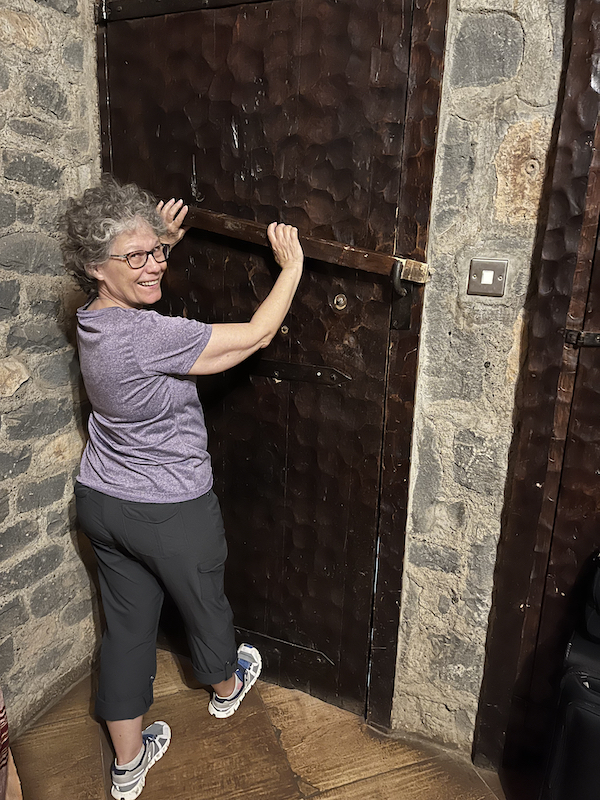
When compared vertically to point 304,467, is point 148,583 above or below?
below

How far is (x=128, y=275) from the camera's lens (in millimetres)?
1474

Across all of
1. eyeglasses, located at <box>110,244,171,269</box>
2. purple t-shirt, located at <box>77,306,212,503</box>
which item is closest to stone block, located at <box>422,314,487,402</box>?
purple t-shirt, located at <box>77,306,212,503</box>

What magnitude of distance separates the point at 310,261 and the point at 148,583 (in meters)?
1.04

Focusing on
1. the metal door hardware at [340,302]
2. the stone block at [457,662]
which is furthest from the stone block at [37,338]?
the stone block at [457,662]

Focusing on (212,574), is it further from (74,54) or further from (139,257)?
(74,54)

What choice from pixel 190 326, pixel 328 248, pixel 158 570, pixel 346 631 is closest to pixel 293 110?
pixel 328 248

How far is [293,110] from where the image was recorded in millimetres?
1573

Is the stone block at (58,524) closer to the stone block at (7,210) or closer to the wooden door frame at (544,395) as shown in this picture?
the stone block at (7,210)

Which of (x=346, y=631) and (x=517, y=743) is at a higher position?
(x=346, y=631)

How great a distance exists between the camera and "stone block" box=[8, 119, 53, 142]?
163cm

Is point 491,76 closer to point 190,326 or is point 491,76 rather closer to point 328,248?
point 328,248

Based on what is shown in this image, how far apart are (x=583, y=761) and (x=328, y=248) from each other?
1351mm

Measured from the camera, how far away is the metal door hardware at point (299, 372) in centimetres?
171

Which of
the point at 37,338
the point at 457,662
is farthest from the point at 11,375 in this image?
the point at 457,662
